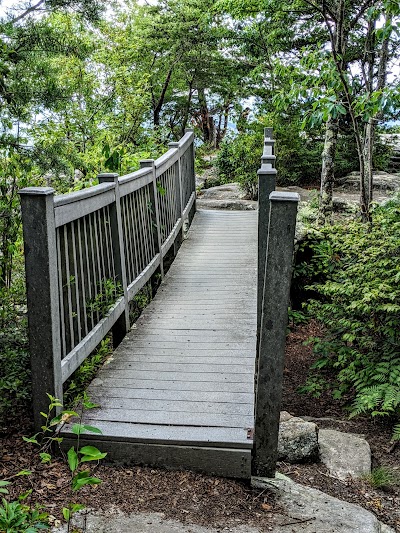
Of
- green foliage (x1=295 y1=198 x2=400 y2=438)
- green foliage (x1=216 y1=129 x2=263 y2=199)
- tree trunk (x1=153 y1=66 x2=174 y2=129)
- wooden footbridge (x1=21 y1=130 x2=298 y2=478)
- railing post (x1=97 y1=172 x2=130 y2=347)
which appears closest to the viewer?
wooden footbridge (x1=21 y1=130 x2=298 y2=478)

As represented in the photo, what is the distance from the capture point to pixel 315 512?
2.69 m

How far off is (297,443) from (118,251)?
6.86 feet

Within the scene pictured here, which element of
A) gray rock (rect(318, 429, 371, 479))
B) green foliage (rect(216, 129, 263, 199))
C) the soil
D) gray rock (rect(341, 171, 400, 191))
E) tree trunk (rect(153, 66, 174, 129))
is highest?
tree trunk (rect(153, 66, 174, 129))

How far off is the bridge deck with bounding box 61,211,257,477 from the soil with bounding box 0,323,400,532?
0.11 m

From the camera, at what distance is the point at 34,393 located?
3088 millimetres

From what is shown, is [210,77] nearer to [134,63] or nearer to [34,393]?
[134,63]

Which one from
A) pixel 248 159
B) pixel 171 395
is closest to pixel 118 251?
pixel 171 395

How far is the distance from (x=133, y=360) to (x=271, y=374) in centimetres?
160

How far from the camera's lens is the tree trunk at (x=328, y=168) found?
878 cm

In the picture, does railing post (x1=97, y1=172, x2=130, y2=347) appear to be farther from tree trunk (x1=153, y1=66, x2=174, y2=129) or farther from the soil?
tree trunk (x1=153, y1=66, x2=174, y2=129)

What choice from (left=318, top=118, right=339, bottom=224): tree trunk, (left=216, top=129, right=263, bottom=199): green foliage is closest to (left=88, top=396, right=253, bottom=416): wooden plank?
(left=318, top=118, right=339, bottom=224): tree trunk

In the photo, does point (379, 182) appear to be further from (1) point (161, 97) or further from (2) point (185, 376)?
(2) point (185, 376)

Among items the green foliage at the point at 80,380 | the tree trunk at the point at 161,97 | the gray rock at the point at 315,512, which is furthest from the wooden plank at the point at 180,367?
the tree trunk at the point at 161,97

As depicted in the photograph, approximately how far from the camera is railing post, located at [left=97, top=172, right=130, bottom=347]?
4336 mm
